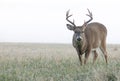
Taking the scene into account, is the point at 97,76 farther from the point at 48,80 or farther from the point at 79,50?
the point at 79,50

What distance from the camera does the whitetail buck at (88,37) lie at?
15.5 meters

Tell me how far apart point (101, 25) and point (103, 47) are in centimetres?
108

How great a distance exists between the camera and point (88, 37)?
644 inches

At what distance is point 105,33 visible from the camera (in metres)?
18.0

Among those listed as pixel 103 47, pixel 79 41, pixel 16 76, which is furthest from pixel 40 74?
pixel 103 47

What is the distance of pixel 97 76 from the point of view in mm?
10430

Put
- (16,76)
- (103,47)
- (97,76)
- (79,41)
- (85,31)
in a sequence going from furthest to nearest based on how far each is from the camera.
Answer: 1. (103,47)
2. (85,31)
3. (79,41)
4. (16,76)
5. (97,76)

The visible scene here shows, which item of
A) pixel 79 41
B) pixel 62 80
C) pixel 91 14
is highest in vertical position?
pixel 91 14

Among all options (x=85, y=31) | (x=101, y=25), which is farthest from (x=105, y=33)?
(x=85, y=31)

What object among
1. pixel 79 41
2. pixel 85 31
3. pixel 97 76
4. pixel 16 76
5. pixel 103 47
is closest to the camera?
pixel 97 76

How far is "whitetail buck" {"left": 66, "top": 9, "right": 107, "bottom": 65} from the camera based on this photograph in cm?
1547

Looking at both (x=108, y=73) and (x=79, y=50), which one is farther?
(x=79, y=50)

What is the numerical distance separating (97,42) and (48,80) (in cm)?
659

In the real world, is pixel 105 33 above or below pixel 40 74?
above
